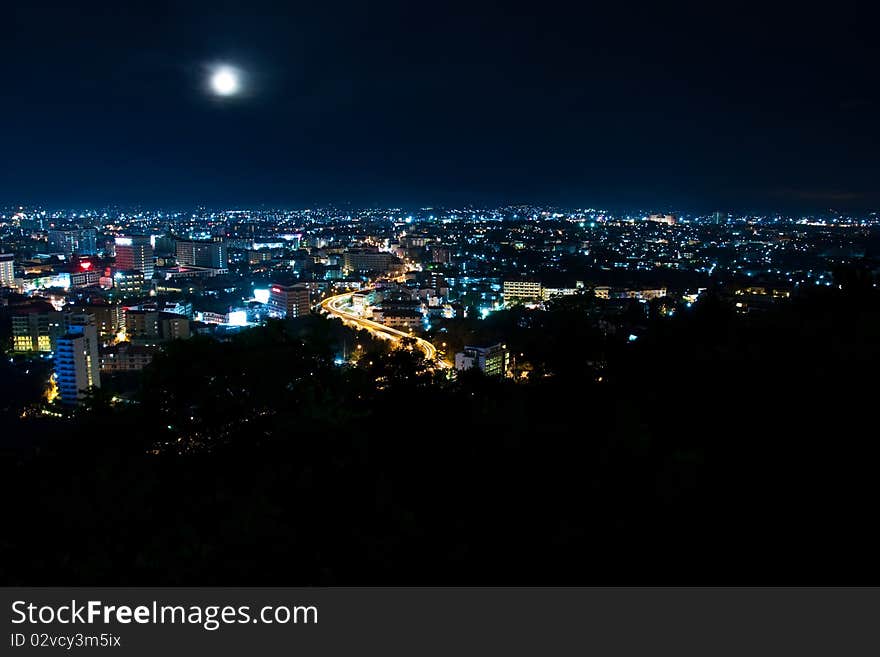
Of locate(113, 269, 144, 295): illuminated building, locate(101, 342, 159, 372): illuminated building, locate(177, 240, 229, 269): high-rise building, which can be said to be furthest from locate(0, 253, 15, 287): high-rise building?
locate(101, 342, 159, 372): illuminated building

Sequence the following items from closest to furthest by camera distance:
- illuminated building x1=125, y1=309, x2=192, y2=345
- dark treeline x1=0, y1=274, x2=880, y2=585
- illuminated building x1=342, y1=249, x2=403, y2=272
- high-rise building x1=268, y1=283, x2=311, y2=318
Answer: dark treeline x1=0, y1=274, x2=880, y2=585
illuminated building x1=125, y1=309, x2=192, y2=345
high-rise building x1=268, y1=283, x2=311, y2=318
illuminated building x1=342, y1=249, x2=403, y2=272

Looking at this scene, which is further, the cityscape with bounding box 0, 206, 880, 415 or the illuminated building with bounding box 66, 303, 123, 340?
the illuminated building with bounding box 66, 303, 123, 340

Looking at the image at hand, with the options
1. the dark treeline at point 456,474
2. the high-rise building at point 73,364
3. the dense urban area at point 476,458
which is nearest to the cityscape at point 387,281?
the high-rise building at point 73,364

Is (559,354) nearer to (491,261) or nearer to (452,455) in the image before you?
(452,455)

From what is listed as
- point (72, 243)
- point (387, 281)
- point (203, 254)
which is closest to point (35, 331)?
point (387, 281)

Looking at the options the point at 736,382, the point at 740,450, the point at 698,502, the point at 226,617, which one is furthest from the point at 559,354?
the point at 226,617

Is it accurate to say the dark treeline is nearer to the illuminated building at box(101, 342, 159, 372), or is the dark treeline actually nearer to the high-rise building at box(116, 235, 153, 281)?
the illuminated building at box(101, 342, 159, 372)

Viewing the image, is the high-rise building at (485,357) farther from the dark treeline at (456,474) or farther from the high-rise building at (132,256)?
the high-rise building at (132,256)
